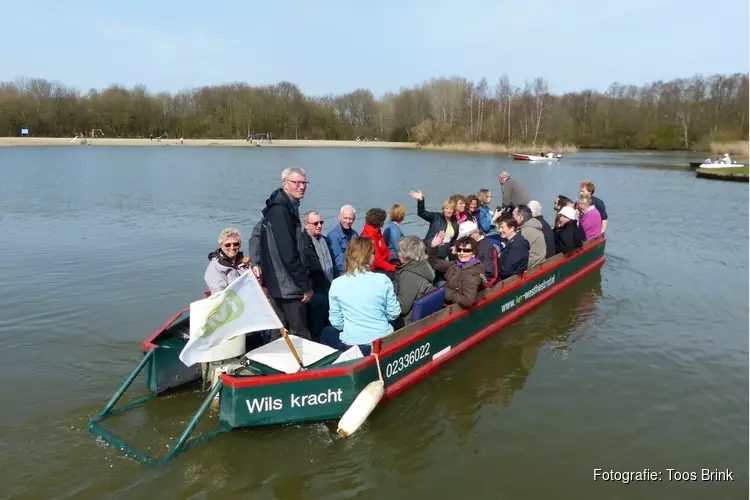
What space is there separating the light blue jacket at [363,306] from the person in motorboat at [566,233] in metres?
5.58

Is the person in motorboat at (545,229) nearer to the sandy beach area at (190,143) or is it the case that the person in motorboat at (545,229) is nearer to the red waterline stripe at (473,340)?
the red waterline stripe at (473,340)

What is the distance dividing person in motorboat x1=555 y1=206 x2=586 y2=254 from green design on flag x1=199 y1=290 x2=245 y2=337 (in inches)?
273

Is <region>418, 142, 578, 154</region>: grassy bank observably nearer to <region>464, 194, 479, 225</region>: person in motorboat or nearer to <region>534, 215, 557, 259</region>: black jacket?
<region>464, 194, 479, 225</region>: person in motorboat

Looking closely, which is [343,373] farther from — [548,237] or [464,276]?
[548,237]

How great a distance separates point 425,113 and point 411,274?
8388 centimetres

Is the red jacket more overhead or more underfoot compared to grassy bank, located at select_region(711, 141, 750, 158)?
more underfoot

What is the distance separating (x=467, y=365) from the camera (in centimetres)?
700

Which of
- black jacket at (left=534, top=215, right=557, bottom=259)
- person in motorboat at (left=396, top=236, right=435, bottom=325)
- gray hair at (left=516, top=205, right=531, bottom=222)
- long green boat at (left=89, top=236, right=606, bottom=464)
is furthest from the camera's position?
black jacket at (left=534, top=215, right=557, bottom=259)

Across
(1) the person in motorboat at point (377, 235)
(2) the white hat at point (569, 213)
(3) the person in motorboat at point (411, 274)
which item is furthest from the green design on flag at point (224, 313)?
(2) the white hat at point (569, 213)

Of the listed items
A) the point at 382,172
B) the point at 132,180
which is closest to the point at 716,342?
the point at 132,180

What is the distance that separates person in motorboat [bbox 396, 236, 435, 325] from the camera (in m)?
6.14

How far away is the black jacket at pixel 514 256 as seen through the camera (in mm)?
8086

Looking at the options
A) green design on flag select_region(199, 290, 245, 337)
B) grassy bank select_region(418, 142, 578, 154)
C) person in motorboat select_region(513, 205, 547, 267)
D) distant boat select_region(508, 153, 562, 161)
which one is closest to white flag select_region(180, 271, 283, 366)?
green design on flag select_region(199, 290, 245, 337)

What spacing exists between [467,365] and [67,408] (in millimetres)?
4647
